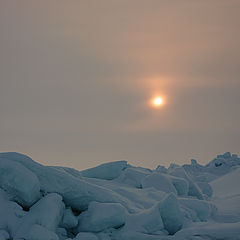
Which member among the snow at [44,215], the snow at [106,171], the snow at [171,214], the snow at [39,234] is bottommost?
the snow at [39,234]

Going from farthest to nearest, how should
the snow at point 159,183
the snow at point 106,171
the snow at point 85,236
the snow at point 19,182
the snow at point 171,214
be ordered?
1. the snow at point 106,171
2. the snow at point 159,183
3. the snow at point 171,214
4. the snow at point 19,182
5. the snow at point 85,236

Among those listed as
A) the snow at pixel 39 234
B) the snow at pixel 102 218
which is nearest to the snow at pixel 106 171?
the snow at pixel 102 218

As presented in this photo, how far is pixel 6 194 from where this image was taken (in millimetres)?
12016

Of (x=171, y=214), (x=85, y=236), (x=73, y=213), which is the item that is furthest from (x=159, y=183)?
(x=85, y=236)

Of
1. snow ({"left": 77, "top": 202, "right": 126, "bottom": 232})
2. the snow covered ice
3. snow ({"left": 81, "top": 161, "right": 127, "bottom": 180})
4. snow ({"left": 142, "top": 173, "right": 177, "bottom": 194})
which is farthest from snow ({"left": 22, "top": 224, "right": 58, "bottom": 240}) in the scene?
snow ({"left": 81, "top": 161, "right": 127, "bottom": 180})

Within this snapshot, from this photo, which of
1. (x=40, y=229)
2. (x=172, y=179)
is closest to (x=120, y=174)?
(x=172, y=179)

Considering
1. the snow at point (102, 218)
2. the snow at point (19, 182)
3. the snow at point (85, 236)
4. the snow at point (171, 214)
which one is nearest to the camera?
the snow at point (85, 236)

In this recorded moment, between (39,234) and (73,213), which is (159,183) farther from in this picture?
(39,234)

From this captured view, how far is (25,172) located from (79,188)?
5.45 feet

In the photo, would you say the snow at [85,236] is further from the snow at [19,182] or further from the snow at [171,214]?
the snow at [171,214]

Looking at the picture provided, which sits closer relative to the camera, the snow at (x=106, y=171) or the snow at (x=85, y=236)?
the snow at (x=85, y=236)

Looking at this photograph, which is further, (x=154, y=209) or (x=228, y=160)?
(x=228, y=160)

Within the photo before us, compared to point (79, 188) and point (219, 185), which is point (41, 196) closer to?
point (79, 188)

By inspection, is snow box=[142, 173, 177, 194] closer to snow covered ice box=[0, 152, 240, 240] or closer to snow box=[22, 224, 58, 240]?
snow covered ice box=[0, 152, 240, 240]
